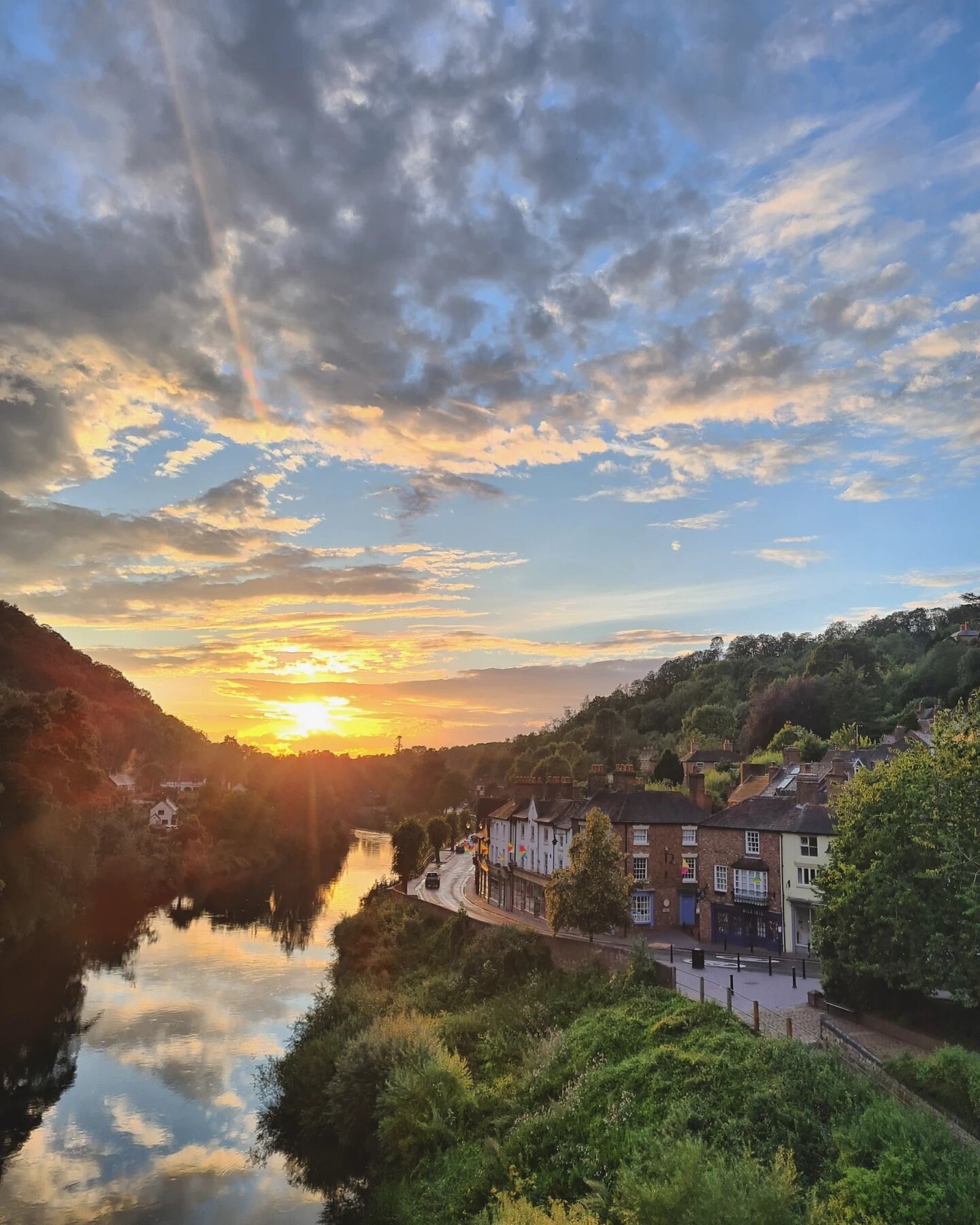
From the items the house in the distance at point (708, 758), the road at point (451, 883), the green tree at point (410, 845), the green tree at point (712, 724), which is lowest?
the road at point (451, 883)

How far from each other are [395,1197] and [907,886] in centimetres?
1688

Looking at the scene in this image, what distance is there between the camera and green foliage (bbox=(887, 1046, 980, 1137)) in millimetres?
17375

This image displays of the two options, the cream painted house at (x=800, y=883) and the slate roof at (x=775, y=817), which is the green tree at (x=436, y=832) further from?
the cream painted house at (x=800, y=883)

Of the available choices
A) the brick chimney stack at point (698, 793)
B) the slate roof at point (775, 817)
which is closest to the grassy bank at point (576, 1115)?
the slate roof at point (775, 817)

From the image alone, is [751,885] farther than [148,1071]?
Yes

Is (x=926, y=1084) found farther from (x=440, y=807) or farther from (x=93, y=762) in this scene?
(x=440, y=807)

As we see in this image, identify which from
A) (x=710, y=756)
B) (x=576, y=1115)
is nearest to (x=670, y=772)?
(x=710, y=756)

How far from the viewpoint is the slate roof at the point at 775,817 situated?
131 ft

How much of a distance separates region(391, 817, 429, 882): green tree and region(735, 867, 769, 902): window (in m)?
35.5

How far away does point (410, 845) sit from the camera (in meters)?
73.9

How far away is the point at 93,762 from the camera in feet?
191

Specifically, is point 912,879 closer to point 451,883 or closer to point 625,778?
point 625,778

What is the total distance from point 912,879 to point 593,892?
15040mm

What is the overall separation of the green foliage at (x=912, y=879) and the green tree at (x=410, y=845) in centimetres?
4943
